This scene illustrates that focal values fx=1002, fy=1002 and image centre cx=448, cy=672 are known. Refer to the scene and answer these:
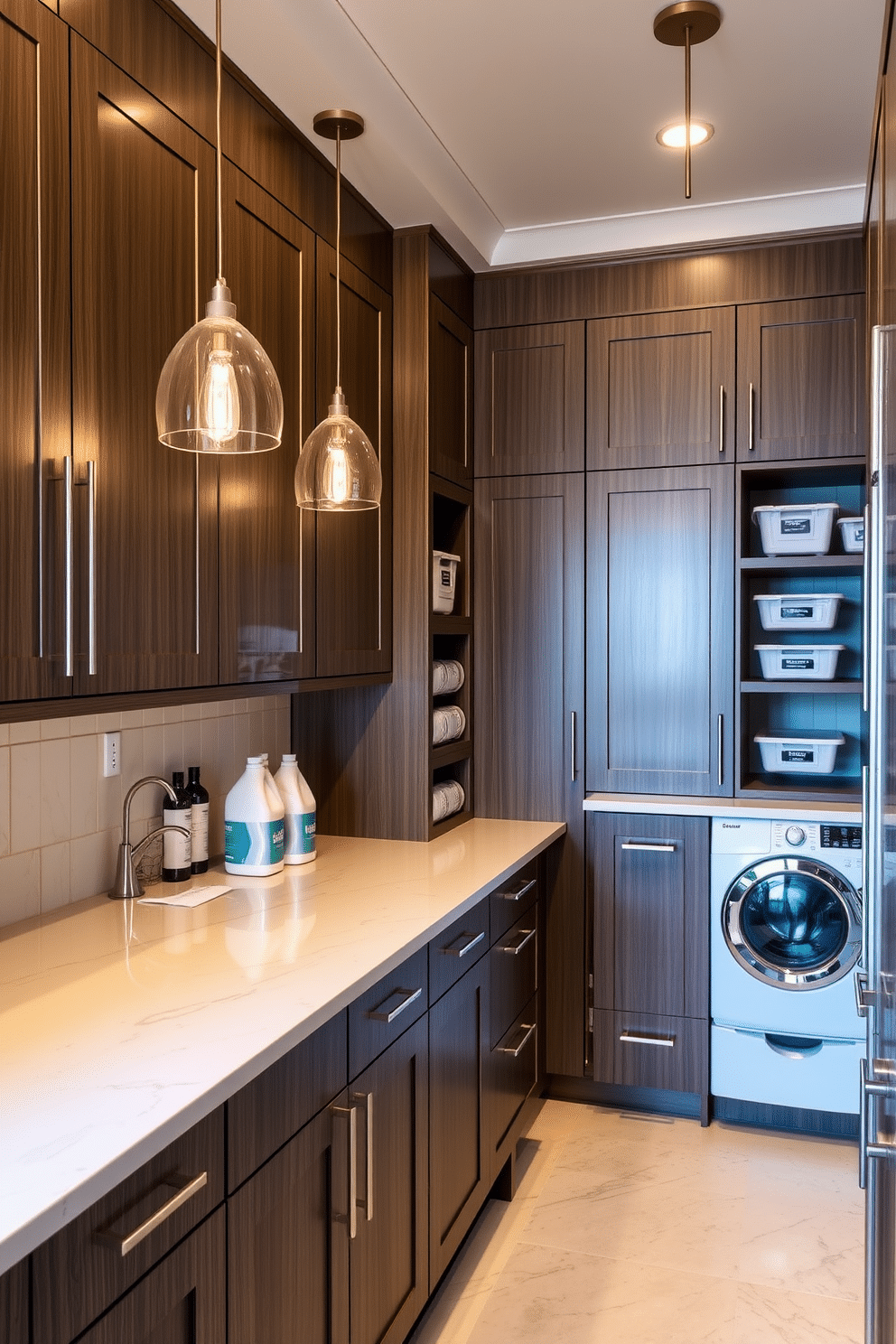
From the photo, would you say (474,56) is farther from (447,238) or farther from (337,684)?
(337,684)

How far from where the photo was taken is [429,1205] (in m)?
2.06

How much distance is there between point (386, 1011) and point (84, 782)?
0.78 meters

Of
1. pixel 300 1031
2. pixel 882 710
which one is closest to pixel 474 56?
pixel 882 710

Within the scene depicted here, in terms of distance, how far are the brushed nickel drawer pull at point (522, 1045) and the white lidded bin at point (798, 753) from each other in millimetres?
1061

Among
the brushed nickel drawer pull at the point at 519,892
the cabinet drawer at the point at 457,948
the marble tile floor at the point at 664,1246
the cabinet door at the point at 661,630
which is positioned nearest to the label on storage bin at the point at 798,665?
the cabinet door at the point at 661,630

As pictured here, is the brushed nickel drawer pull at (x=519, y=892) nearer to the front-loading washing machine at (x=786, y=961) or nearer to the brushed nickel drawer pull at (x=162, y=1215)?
the front-loading washing machine at (x=786, y=961)

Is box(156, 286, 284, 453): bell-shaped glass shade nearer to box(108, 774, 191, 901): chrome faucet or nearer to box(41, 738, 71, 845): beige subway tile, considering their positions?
box(41, 738, 71, 845): beige subway tile

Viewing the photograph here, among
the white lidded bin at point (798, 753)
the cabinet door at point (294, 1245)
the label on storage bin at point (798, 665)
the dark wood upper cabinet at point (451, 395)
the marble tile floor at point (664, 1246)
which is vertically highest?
the dark wood upper cabinet at point (451, 395)

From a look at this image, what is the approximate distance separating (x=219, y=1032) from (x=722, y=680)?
2.06 metres

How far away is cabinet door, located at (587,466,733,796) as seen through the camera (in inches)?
120

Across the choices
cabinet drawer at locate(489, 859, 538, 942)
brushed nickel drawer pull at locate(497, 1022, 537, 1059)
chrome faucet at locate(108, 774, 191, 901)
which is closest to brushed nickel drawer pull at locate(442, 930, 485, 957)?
cabinet drawer at locate(489, 859, 538, 942)

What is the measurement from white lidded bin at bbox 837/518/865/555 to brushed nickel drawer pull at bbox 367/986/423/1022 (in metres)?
1.87

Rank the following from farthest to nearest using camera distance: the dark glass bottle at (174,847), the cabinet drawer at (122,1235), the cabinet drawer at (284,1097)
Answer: the dark glass bottle at (174,847), the cabinet drawer at (284,1097), the cabinet drawer at (122,1235)

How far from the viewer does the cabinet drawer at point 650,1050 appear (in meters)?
3.04
